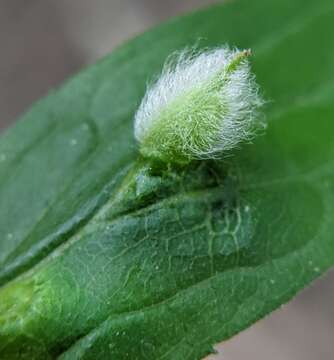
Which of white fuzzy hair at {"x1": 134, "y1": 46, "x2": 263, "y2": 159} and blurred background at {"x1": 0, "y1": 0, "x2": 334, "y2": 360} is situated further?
blurred background at {"x1": 0, "y1": 0, "x2": 334, "y2": 360}

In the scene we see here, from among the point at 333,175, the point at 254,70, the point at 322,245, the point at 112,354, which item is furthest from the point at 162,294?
the point at 254,70

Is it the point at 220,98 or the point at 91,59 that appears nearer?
the point at 220,98

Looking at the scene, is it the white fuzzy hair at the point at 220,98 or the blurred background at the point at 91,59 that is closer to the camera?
the white fuzzy hair at the point at 220,98

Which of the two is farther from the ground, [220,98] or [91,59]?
[91,59]

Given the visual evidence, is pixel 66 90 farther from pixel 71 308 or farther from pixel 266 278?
pixel 266 278
